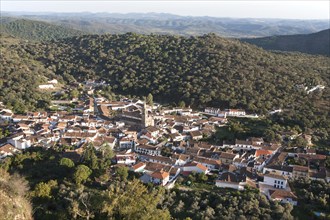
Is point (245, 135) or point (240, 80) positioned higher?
point (240, 80)

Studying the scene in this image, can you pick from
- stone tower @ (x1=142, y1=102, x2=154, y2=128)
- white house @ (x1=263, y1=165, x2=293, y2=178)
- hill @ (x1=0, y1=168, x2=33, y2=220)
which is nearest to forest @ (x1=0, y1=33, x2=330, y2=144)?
stone tower @ (x1=142, y1=102, x2=154, y2=128)

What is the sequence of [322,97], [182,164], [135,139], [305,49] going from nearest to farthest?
[182,164]
[135,139]
[322,97]
[305,49]

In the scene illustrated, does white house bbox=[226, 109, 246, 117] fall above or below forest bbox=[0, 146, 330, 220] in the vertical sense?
above

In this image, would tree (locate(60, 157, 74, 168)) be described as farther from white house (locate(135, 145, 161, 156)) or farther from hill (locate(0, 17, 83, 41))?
hill (locate(0, 17, 83, 41))

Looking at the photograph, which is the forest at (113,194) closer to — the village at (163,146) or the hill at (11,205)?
the village at (163,146)

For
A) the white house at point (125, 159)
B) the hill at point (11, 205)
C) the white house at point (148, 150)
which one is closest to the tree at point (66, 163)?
the white house at point (125, 159)

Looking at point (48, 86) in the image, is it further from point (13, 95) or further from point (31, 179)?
point (31, 179)

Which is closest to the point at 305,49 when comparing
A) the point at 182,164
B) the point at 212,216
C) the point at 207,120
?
the point at 207,120
